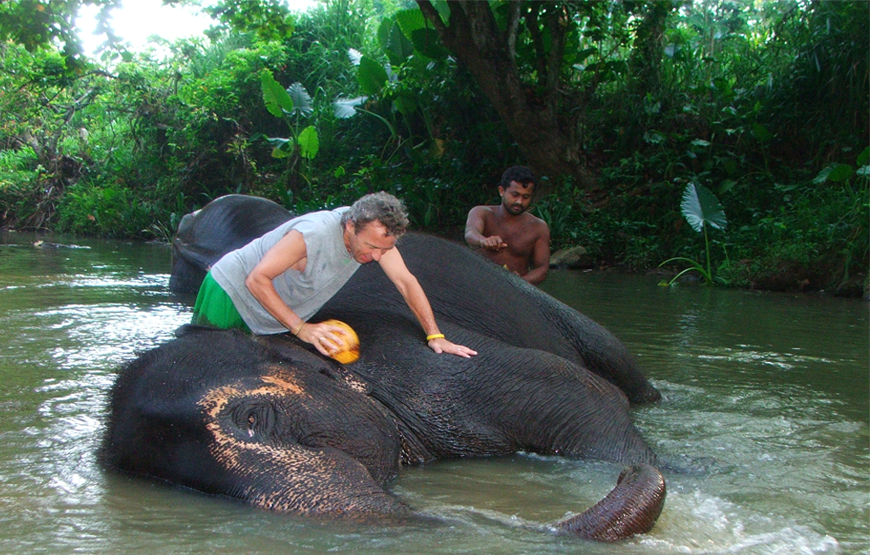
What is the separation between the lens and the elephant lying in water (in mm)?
2357

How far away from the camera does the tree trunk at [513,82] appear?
38.2ft

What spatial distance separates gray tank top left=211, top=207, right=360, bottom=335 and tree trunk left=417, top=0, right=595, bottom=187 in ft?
28.4

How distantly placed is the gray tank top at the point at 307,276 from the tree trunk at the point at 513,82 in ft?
28.4

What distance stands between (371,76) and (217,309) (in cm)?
1248

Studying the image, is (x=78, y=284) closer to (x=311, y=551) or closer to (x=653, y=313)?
(x=653, y=313)

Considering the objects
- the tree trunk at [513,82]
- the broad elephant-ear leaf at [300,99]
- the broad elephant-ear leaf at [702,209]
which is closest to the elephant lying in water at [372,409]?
the broad elephant-ear leaf at [702,209]

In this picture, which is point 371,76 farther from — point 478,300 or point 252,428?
point 252,428

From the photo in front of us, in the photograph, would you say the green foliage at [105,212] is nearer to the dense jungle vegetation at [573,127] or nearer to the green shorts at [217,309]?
the dense jungle vegetation at [573,127]

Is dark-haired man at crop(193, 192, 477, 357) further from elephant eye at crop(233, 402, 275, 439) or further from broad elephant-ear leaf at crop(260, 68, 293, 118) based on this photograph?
broad elephant-ear leaf at crop(260, 68, 293, 118)

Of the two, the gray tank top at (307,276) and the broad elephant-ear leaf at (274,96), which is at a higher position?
the broad elephant-ear leaf at (274,96)

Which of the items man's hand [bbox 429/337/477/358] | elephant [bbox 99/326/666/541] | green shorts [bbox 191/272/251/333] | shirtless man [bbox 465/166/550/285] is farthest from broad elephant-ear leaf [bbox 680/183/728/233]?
green shorts [bbox 191/272/251/333]

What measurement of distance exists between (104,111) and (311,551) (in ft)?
75.3

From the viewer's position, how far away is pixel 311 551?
2.10 meters

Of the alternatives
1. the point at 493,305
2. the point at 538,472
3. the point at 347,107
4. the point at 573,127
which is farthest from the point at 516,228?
the point at 347,107
